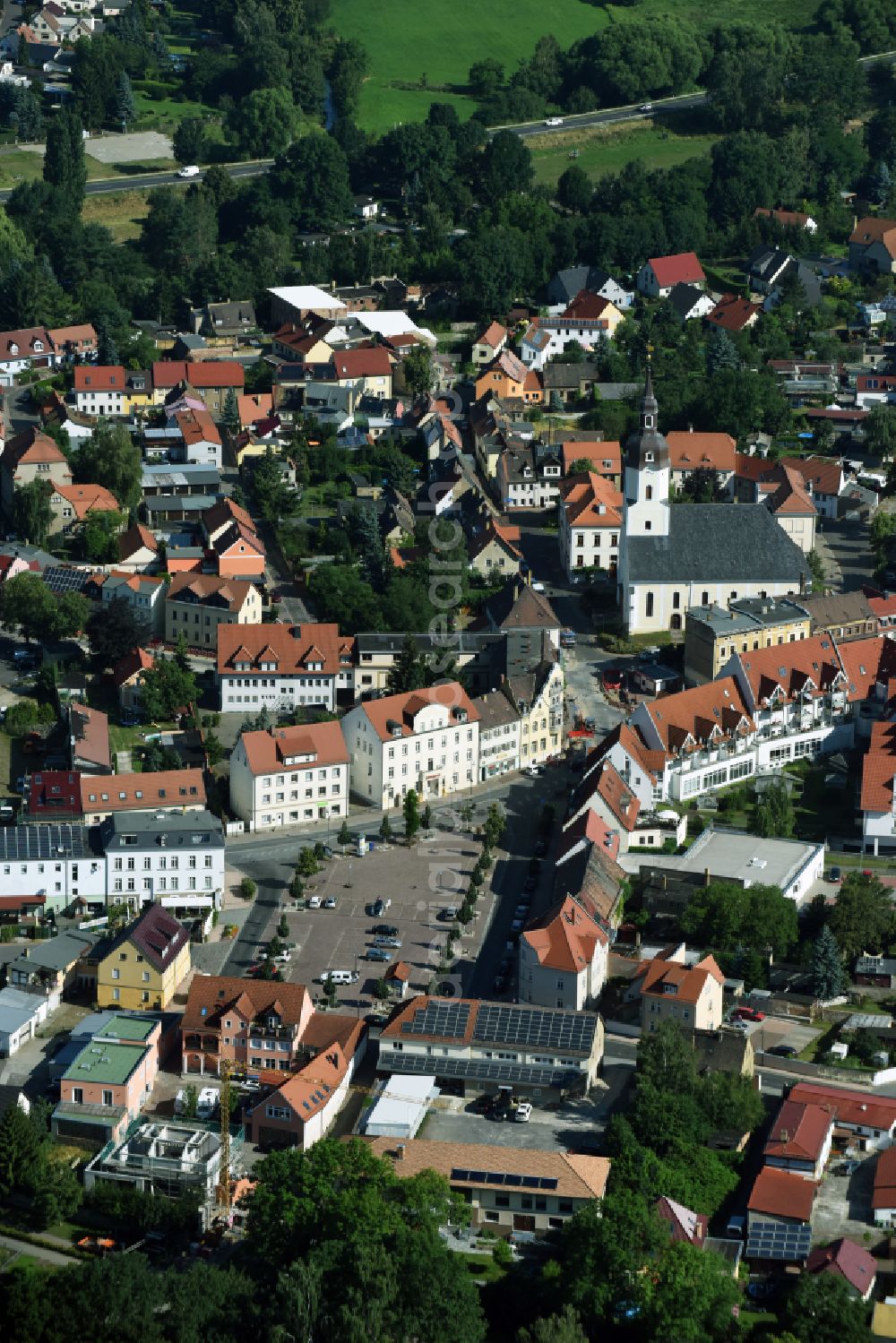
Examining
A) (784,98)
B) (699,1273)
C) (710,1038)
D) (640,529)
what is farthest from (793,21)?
(699,1273)

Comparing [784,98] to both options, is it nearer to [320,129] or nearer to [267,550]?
[320,129]

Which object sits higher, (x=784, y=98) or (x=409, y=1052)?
(x=784, y=98)

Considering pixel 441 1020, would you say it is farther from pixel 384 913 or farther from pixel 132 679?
pixel 132 679

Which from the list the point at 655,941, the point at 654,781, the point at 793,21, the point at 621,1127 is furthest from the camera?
the point at 793,21

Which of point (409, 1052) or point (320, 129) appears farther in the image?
point (320, 129)

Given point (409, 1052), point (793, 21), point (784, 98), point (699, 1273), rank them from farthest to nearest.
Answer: point (793, 21) < point (784, 98) < point (409, 1052) < point (699, 1273)

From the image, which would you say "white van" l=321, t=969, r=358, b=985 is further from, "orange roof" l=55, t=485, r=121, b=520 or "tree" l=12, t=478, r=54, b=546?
"orange roof" l=55, t=485, r=121, b=520

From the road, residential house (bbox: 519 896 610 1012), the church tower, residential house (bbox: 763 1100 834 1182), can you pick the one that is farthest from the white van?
the road
